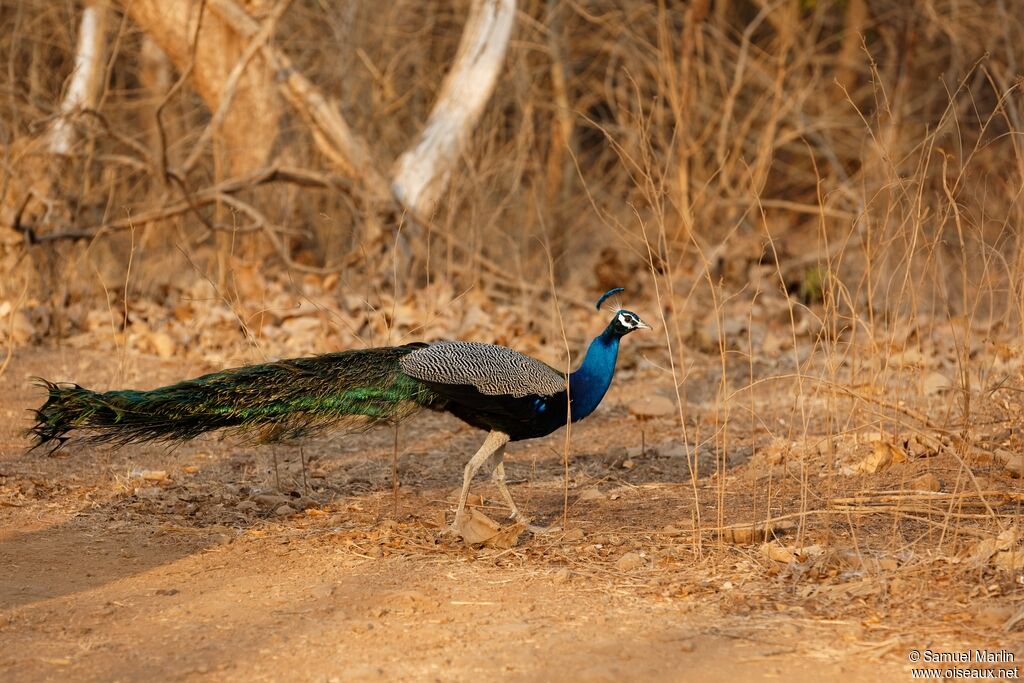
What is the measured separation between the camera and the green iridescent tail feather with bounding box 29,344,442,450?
4562 millimetres

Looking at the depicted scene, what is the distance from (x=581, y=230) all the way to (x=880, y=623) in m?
8.08

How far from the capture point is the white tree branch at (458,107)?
9281 mm

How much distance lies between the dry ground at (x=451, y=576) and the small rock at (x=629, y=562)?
0.06 ft

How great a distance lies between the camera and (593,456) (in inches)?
243

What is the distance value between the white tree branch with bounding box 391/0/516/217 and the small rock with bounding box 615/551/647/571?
5.30 metres

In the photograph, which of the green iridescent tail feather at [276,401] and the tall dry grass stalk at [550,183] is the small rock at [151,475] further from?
the tall dry grass stalk at [550,183]

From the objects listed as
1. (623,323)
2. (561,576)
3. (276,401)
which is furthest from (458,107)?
(561,576)

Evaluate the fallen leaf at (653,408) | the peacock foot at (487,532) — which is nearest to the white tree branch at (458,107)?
the fallen leaf at (653,408)

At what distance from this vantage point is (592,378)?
503 centimetres

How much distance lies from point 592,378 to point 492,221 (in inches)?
142

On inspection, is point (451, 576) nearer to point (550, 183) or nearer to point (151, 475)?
point (151, 475)

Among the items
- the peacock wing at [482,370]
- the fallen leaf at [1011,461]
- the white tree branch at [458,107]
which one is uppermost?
the white tree branch at [458,107]

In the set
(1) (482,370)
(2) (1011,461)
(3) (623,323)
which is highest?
(3) (623,323)

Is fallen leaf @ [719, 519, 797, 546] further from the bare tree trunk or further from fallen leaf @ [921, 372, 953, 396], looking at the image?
the bare tree trunk
